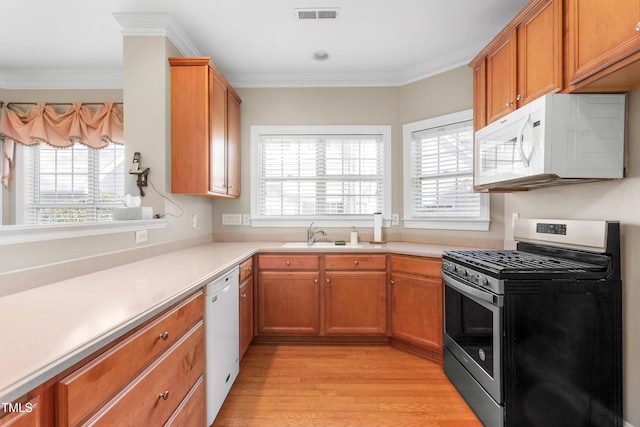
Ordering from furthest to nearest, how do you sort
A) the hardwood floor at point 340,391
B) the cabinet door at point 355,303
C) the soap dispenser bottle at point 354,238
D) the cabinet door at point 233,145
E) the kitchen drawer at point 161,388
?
1. the soap dispenser bottle at point 354,238
2. the cabinet door at point 233,145
3. the cabinet door at point 355,303
4. the hardwood floor at point 340,391
5. the kitchen drawer at point 161,388

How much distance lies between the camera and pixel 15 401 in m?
0.60

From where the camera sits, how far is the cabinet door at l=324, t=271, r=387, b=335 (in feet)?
8.68

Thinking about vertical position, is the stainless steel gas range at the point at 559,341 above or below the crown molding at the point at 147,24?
below

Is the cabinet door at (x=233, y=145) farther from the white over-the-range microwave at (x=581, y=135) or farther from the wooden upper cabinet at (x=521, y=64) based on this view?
the white over-the-range microwave at (x=581, y=135)

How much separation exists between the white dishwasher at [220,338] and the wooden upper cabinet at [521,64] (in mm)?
2162

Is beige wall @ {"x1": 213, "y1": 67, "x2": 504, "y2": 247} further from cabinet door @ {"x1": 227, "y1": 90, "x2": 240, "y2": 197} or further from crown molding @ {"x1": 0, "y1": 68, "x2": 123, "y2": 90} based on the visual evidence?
crown molding @ {"x1": 0, "y1": 68, "x2": 123, "y2": 90}

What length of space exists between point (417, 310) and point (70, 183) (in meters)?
3.94

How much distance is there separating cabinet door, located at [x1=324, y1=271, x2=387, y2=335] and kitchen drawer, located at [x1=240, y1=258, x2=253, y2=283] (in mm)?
677

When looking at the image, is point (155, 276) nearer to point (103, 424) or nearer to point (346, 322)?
point (103, 424)

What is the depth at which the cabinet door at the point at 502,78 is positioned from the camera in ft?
6.30

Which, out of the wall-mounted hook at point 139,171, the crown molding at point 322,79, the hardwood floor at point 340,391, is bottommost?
the hardwood floor at point 340,391

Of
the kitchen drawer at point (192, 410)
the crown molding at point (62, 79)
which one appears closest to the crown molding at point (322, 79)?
the crown molding at point (62, 79)

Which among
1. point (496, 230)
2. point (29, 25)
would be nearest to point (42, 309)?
point (29, 25)

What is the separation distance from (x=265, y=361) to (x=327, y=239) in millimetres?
1340
